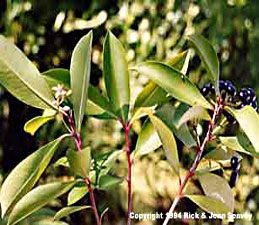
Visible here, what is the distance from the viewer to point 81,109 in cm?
55

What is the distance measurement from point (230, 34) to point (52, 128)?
63 cm

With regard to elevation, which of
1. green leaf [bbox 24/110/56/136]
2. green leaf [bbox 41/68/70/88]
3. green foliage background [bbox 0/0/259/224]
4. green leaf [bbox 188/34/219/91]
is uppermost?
green leaf [bbox 188/34/219/91]

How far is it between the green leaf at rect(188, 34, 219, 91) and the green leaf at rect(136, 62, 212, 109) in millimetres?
22

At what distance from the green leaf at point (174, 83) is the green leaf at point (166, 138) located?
0.03 m

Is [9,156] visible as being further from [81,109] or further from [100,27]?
[81,109]

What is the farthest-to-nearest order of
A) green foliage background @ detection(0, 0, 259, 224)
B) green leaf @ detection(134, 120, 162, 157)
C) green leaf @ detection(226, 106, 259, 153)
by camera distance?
green foliage background @ detection(0, 0, 259, 224) → green leaf @ detection(134, 120, 162, 157) → green leaf @ detection(226, 106, 259, 153)

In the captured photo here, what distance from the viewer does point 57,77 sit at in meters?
0.59

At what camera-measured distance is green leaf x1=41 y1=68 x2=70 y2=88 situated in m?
0.58

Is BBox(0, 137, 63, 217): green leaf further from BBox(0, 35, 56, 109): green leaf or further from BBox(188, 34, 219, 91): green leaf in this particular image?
BBox(188, 34, 219, 91): green leaf

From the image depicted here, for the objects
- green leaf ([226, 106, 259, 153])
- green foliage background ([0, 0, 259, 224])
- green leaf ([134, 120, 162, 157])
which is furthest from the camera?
green foliage background ([0, 0, 259, 224])

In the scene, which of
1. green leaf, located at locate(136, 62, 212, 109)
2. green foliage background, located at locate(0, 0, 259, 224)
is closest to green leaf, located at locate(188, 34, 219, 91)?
green leaf, located at locate(136, 62, 212, 109)

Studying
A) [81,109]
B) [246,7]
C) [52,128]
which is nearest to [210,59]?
[81,109]

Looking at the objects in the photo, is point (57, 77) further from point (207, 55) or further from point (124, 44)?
point (124, 44)

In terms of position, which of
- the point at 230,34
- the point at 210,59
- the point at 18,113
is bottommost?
the point at 18,113
